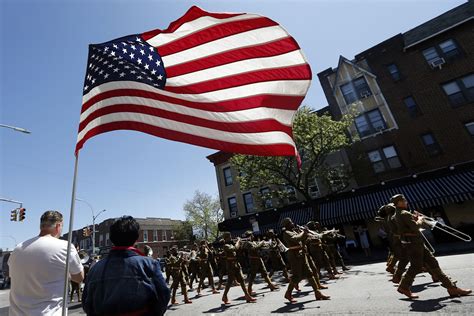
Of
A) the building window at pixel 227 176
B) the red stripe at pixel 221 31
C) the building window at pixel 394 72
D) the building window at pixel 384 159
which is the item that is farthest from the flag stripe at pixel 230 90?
the building window at pixel 227 176

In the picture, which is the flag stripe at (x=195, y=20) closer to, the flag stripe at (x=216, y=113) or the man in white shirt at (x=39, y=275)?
the flag stripe at (x=216, y=113)

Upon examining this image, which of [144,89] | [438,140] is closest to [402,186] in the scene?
[438,140]

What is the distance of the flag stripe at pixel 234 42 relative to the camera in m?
4.83

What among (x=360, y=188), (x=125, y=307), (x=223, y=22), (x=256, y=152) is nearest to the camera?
(x=125, y=307)

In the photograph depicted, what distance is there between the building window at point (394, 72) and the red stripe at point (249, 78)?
20203 mm

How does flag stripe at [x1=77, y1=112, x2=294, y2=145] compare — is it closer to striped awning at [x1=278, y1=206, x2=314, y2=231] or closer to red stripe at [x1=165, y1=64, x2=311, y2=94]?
red stripe at [x1=165, y1=64, x2=311, y2=94]

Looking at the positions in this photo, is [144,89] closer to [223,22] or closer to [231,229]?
[223,22]

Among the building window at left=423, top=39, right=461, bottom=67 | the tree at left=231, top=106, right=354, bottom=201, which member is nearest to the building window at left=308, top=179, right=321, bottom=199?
the tree at left=231, top=106, right=354, bottom=201

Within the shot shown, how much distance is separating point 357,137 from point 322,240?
11970 millimetres

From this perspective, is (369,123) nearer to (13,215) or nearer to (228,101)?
(228,101)

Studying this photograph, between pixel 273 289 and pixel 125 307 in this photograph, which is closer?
pixel 125 307

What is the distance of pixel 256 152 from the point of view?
4.53 metres

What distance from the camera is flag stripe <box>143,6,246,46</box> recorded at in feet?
16.0

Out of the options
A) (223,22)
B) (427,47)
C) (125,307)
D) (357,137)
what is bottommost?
(125,307)
